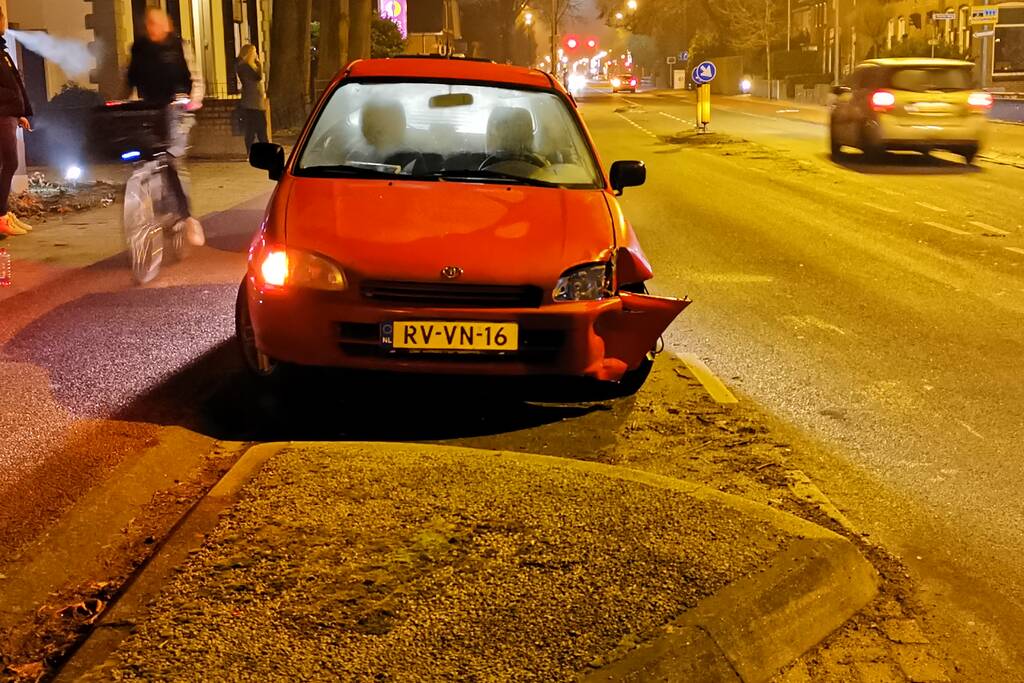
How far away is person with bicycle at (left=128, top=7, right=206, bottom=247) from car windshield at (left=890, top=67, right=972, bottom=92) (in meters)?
15.0

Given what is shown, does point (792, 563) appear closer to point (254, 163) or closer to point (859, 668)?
point (859, 668)

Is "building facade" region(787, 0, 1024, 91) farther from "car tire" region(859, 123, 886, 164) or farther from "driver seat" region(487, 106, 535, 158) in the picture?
"driver seat" region(487, 106, 535, 158)

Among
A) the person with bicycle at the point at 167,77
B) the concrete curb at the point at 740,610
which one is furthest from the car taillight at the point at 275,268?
the person with bicycle at the point at 167,77

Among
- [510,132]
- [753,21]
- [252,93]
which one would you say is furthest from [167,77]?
[753,21]

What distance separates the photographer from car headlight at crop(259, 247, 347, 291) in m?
5.73

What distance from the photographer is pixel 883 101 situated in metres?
21.8

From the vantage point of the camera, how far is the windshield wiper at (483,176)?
6691 mm

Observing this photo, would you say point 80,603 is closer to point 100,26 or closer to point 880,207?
point 880,207

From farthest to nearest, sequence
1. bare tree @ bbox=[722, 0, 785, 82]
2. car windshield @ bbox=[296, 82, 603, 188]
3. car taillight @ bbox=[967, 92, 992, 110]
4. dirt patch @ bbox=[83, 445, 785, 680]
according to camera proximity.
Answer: bare tree @ bbox=[722, 0, 785, 82] → car taillight @ bbox=[967, 92, 992, 110] → car windshield @ bbox=[296, 82, 603, 188] → dirt patch @ bbox=[83, 445, 785, 680]

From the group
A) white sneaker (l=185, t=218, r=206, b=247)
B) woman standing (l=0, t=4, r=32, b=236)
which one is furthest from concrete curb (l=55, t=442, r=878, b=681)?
woman standing (l=0, t=4, r=32, b=236)

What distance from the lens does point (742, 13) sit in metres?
83.5

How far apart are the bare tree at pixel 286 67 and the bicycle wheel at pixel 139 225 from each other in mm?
21086

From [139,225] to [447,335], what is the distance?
5174 millimetres

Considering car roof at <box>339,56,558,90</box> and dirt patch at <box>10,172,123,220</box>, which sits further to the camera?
dirt patch at <box>10,172,123,220</box>
